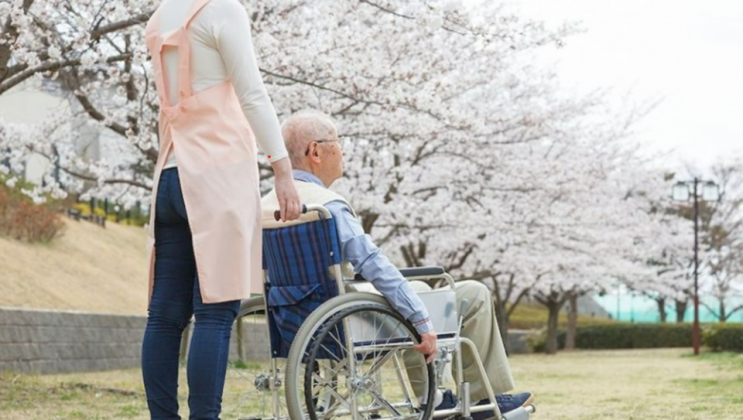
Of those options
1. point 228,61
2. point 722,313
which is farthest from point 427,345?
point 722,313

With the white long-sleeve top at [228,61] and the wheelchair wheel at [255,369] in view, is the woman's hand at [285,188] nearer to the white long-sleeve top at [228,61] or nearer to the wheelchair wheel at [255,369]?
the white long-sleeve top at [228,61]

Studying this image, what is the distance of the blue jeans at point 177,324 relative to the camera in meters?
2.82

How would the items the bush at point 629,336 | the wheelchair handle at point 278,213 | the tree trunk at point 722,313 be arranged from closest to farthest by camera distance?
the wheelchair handle at point 278,213
the bush at point 629,336
the tree trunk at point 722,313

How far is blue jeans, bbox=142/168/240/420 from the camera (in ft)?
9.25

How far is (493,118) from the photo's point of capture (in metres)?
12.4

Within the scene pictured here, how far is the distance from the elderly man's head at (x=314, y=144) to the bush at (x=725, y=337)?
17.1 m

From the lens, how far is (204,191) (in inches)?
111

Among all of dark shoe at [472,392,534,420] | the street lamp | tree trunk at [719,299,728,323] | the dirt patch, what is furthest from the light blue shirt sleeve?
tree trunk at [719,299,728,323]

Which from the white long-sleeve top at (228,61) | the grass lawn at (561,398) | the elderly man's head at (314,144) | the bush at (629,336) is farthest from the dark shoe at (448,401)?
the bush at (629,336)

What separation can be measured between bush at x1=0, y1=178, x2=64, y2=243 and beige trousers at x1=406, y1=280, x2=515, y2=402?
1148 centimetres

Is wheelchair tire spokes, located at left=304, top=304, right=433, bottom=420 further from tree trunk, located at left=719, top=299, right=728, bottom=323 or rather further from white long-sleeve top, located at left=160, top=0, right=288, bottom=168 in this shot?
tree trunk, located at left=719, top=299, right=728, bottom=323

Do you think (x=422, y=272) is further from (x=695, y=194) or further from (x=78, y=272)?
(x=695, y=194)

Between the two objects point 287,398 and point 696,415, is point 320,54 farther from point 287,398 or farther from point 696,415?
point 287,398

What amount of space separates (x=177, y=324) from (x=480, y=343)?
40.3 inches
